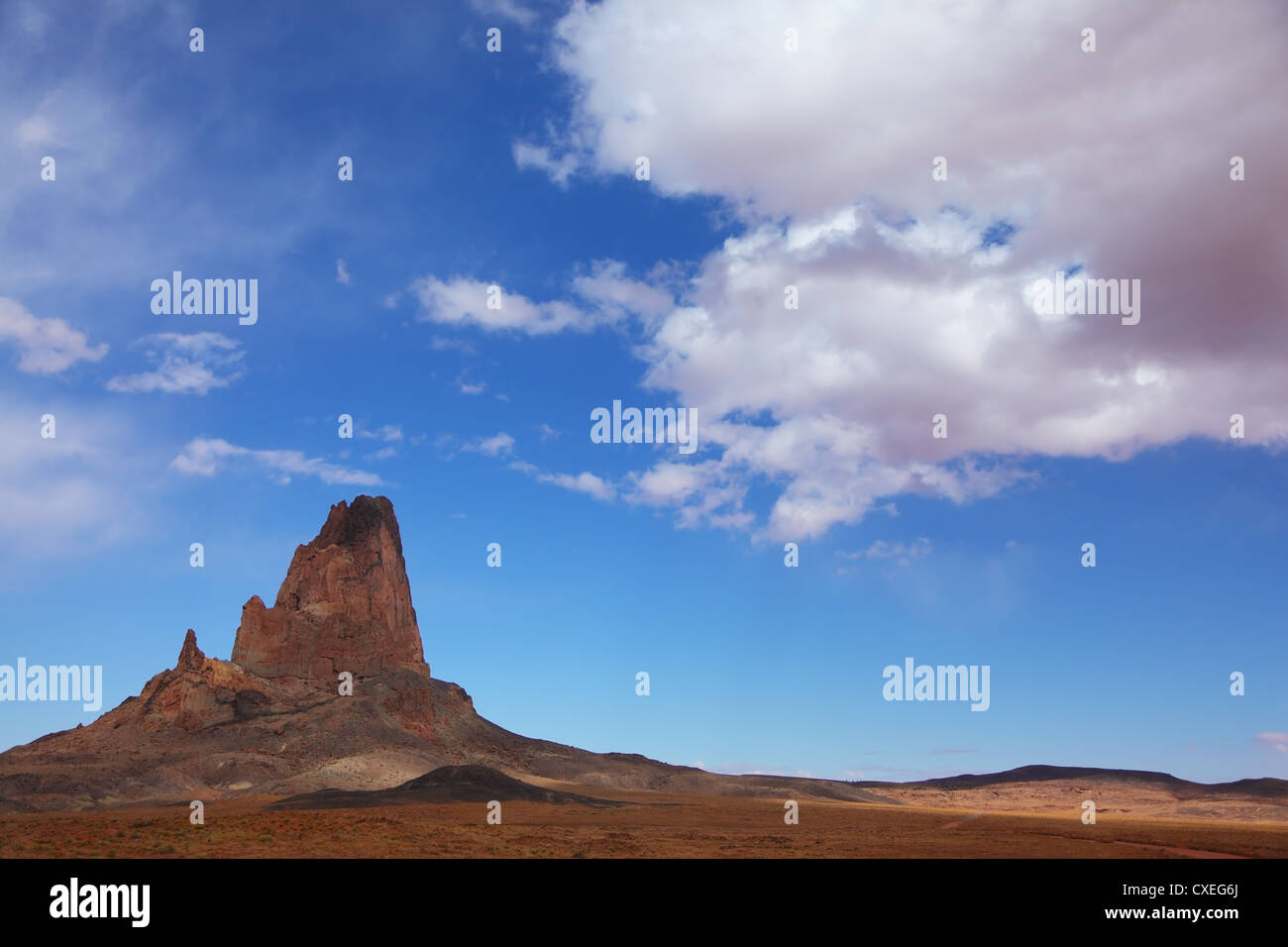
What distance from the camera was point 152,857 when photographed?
108 ft

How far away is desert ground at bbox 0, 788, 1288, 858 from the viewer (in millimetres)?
Answer: 38219

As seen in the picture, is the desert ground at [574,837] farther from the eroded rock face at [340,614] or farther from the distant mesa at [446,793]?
the eroded rock face at [340,614]

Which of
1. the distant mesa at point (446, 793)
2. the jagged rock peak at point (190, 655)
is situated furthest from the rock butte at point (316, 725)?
the distant mesa at point (446, 793)

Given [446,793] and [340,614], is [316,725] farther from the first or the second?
[446,793]

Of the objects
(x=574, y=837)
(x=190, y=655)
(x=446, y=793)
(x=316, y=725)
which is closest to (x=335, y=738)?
(x=316, y=725)

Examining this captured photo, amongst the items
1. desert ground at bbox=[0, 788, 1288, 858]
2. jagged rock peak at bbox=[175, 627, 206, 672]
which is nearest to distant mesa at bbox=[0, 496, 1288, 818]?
jagged rock peak at bbox=[175, 627, 206, 672]

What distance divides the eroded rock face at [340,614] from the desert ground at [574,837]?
60125 millimetres

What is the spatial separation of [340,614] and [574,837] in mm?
93686
